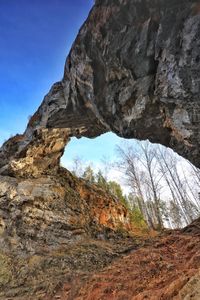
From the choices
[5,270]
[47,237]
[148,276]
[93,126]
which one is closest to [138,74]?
[93,126]

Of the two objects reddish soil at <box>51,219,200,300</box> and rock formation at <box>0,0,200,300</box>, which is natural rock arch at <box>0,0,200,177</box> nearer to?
rock formation at <box>0,0,200,300</box>

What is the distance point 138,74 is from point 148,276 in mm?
6209

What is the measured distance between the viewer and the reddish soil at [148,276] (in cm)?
534

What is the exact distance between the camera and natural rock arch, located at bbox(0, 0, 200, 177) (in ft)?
22.5

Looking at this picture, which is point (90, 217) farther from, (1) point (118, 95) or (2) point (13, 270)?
(1) point (118, 95)

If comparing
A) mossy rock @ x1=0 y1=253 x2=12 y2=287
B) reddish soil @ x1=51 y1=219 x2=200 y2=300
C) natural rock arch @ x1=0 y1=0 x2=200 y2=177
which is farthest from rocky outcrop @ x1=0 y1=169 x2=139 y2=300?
natural rock arch @ x1=0 y1=0 x2=200 y2=177

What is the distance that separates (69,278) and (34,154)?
7902 millimetres

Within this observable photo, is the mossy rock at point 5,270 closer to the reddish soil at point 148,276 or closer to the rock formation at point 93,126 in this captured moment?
the rock formation at point 93,126

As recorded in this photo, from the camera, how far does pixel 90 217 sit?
13555 mm

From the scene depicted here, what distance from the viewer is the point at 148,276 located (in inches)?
257

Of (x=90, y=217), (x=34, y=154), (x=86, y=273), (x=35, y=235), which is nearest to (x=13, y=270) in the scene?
(x=35, y=235)

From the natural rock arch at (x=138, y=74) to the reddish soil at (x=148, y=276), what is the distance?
114 inches

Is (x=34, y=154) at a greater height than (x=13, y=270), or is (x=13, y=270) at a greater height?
(x=34, y=154)

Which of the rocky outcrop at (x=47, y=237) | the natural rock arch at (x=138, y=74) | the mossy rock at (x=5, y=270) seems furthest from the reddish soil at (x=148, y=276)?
the natural rock arch at (x=138, y=74)
